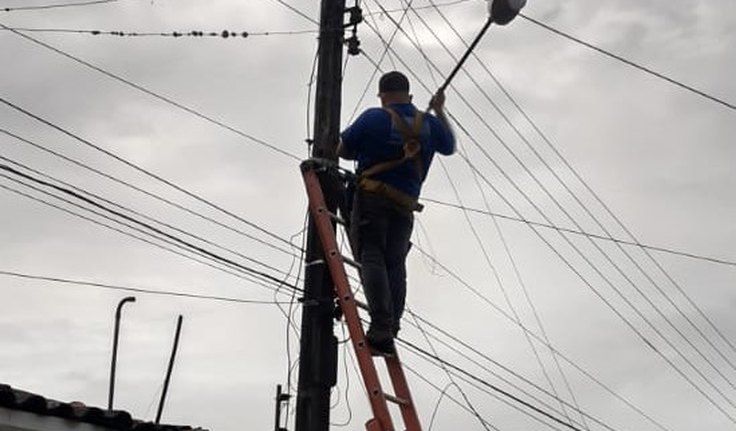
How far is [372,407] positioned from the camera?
20.4 feet

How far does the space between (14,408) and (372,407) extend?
2.06 m

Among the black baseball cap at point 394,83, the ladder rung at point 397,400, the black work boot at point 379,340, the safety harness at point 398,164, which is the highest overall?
the black baseball cap at point 394,83

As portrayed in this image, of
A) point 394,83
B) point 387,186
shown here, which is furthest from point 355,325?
point 394,83

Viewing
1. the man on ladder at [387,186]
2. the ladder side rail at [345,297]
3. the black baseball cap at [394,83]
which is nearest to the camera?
the ladder side rail at [345,297]

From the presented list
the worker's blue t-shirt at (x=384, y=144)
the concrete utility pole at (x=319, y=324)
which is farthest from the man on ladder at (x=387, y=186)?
the concrete utility pole at (x=319, y=324)

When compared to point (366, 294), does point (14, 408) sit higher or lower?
lower

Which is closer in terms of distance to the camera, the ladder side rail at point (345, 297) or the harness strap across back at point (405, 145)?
the ladder side rail at point (345, 297)

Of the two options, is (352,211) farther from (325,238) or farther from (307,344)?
(307,344)

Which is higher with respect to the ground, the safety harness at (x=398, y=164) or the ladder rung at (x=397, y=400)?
the safety harness at (x=398, y=164)

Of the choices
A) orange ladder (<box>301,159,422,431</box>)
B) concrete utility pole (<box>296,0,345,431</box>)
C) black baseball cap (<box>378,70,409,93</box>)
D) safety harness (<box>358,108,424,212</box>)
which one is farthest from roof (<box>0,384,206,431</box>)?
black baseball cap (<box>378,70,409,93</box>)

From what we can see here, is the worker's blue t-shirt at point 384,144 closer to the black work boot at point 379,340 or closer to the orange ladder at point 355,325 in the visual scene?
the orange ladder at point 355,325

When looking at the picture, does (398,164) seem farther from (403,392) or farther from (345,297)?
(403,392)

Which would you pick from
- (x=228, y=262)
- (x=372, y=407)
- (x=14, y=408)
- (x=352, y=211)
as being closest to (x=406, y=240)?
(x=352, y=211)

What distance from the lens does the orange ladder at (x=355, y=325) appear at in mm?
6223
